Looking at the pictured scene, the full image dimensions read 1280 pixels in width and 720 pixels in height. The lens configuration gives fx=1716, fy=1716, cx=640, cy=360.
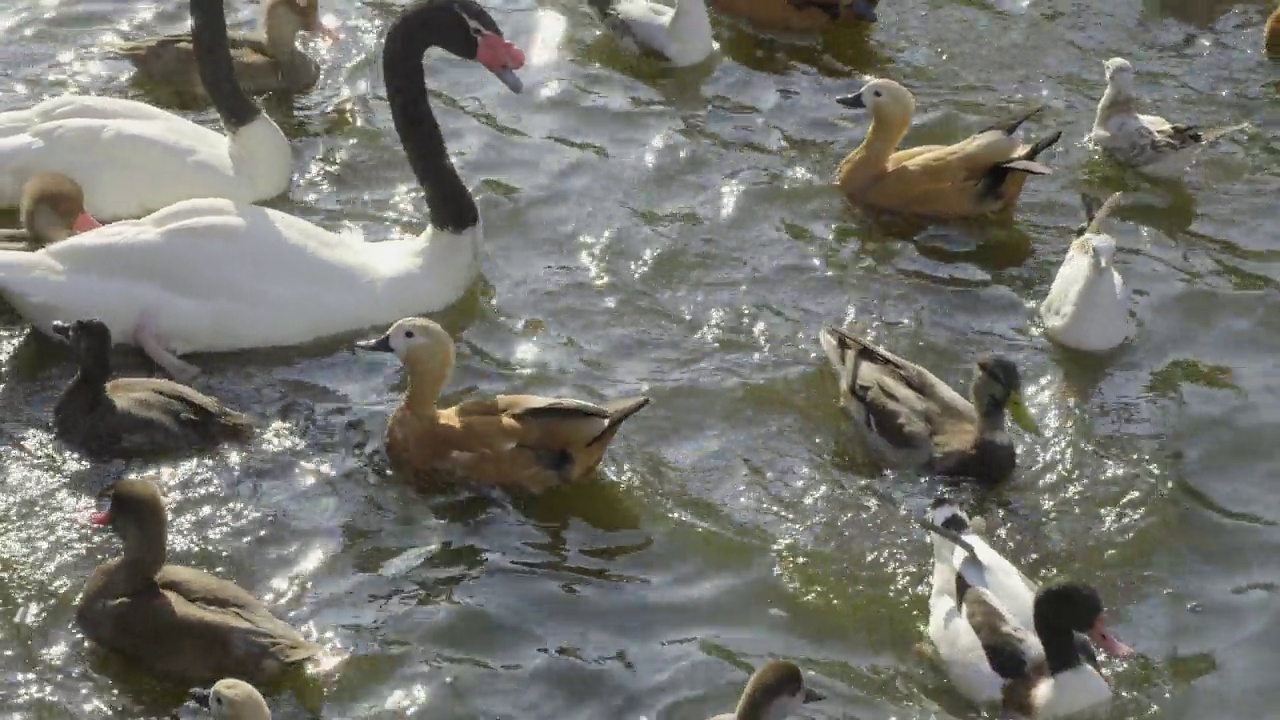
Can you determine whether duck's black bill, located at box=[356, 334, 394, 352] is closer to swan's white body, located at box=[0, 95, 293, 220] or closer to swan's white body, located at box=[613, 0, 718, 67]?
swan's white body, located at box=[0, 95, 293, 220]

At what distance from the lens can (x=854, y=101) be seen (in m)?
9.51

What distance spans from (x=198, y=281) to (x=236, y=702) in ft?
8.90

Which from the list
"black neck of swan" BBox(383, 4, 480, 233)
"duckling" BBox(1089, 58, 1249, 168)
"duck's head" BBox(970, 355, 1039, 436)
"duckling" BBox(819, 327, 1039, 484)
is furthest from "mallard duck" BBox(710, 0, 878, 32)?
"duck's head" BBox(970, 355, 1039, 436)

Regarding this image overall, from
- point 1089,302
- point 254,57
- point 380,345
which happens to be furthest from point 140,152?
point 1089,302

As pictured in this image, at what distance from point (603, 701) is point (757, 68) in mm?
5821

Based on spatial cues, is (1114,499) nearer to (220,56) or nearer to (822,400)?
(822,400)

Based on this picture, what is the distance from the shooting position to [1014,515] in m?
6.89

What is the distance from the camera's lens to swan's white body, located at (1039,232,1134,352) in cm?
784

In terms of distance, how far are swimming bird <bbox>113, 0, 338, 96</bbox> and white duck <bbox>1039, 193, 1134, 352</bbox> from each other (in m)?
4.66

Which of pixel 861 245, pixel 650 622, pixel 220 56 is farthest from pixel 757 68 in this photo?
pixel 650 622

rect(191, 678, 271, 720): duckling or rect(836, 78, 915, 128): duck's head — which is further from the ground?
rect(836, 78, 915, 128): duck's head

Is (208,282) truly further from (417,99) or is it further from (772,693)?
(772,693)

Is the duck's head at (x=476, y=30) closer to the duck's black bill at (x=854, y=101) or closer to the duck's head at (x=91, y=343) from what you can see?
the duck's black bill at (x=854, y=101)

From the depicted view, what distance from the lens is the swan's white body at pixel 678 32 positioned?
10.6 m
